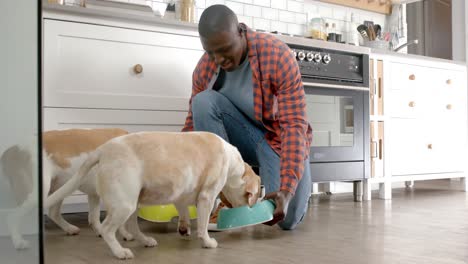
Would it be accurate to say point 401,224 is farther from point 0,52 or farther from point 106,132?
point 0,52

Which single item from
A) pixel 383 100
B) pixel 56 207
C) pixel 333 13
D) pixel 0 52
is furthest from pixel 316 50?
pixel 0 52

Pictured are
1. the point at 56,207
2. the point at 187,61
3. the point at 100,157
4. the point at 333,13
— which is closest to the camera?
the point at 100,157

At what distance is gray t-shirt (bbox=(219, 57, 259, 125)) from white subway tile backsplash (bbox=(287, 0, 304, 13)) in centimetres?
191

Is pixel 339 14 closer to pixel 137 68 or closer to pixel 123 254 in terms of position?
pixel 137 68

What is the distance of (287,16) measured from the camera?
412 centimetres

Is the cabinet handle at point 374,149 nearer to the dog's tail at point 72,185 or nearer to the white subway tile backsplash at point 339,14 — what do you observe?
the white subway tile backsplash at point 339,14

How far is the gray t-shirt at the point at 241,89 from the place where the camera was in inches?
91.7

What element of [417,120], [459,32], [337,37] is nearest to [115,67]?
[337,37]

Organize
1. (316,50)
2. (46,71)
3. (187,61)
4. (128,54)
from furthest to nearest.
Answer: (316,50) < (187,61) < (128,54) < (46,71)

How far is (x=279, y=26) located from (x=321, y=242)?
237 cm

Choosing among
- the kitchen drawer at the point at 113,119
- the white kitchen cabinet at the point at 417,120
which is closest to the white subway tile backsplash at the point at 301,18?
the white kitchen cabinet at the point at 417,120

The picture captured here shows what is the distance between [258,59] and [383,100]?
175 centimetres

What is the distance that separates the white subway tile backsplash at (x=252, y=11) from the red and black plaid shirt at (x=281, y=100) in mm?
1615

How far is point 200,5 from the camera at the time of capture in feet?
12.0
